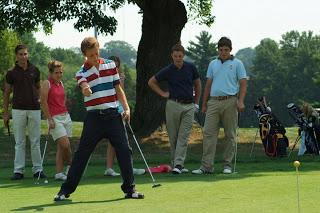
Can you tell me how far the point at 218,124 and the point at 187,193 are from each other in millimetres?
3289

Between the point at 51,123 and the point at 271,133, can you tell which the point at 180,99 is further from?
the point at 271,133

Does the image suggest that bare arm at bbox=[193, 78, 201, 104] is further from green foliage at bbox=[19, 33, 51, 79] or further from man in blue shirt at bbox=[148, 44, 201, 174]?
green foliage at bbox=[19, 33, 51, 79]

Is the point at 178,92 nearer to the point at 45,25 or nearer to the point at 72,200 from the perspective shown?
the point at 72,200

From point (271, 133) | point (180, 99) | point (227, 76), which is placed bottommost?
point (271, 133)

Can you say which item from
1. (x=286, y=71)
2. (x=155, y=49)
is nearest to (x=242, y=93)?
(x=155, y=49)

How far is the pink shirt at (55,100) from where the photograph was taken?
37.1 feet

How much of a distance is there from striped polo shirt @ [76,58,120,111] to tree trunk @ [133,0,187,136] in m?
11.5

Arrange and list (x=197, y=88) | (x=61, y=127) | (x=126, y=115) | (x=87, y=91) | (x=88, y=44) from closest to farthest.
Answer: (x=87, y=91), (x=88, y=44), (x=126, y=115), (x=61, y=127), (x=197, y=88)

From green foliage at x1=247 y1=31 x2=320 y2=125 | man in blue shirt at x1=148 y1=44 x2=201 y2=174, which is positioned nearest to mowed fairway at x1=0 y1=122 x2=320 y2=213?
man in blue shirt at x1=148 y1=44 x2=201 y2=174

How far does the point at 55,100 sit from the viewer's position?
1137 cm

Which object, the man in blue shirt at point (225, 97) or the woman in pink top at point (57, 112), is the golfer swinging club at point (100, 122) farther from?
the man in blue shirt at point (225, 97)

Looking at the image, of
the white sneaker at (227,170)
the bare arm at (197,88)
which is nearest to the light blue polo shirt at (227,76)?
the bare arm at (197,88)

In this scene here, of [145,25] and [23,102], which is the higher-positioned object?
[145,25]

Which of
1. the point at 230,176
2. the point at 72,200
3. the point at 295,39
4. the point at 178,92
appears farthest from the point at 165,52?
the point at 295,39
